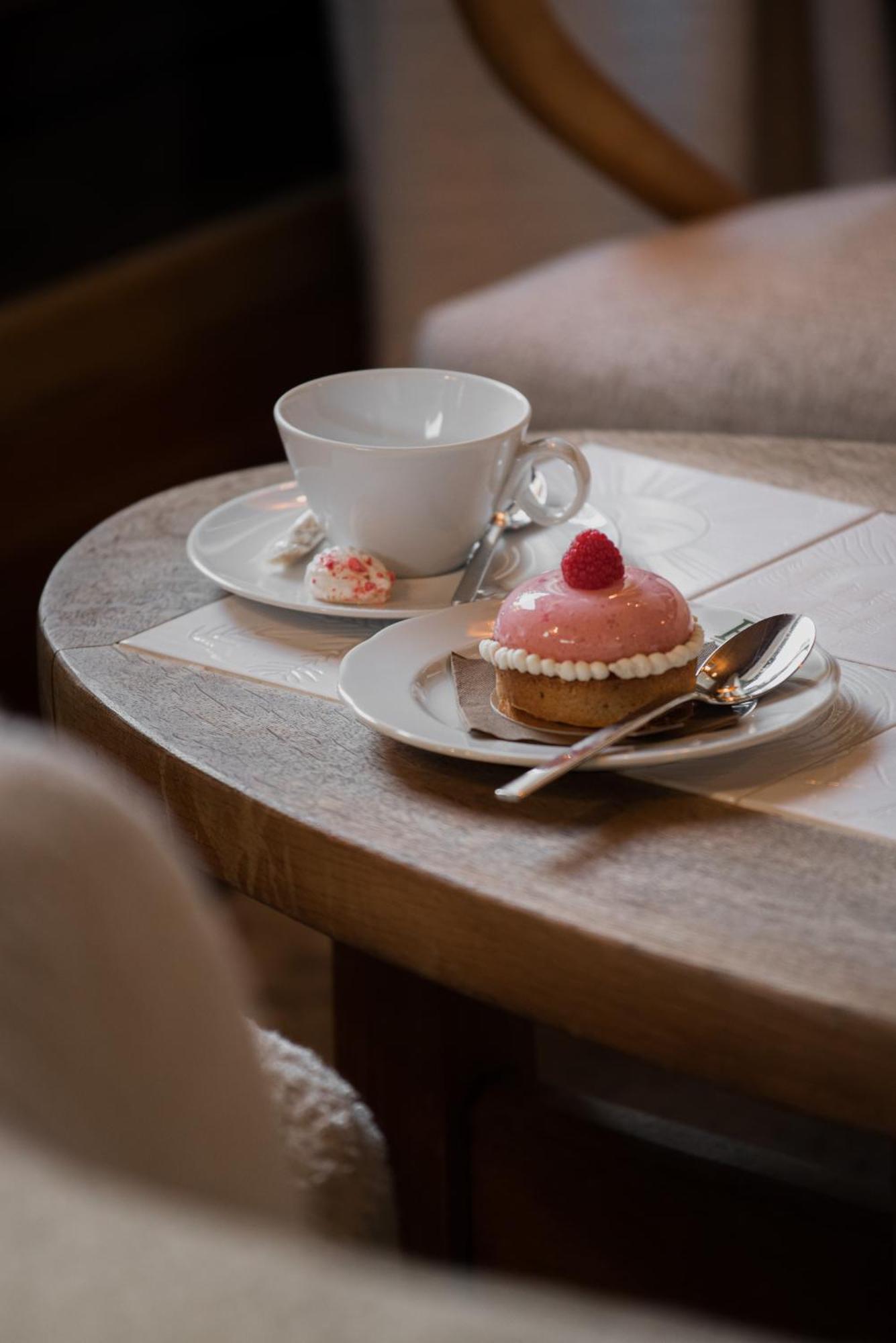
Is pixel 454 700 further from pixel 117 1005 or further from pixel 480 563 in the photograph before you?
pixel 117 1005

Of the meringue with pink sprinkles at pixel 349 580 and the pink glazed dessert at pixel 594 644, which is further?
the meringue with pink sprinkles at pixel 349 580

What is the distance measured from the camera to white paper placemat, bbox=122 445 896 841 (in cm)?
57

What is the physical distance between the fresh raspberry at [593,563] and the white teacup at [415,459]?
0.16 metres

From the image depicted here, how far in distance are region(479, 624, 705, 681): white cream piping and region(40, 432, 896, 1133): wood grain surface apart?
0.04 meters

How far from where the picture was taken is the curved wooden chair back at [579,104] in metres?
1.73

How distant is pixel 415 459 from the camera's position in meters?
0.73

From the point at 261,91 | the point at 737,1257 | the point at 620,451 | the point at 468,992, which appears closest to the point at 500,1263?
the point at 737,1257

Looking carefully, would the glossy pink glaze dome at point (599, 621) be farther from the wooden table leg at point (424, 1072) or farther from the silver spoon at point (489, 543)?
the wooden table leg at point (424, 1072)

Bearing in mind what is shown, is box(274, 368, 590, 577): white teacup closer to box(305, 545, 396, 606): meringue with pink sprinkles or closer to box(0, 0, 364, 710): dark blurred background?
box(305, 545, 396, 606): meringue with pink sprinkles

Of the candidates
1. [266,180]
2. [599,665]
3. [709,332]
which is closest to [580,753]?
[599,665]

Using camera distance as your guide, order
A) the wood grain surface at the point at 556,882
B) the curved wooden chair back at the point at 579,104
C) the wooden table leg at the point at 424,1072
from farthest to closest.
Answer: the curved wooden chair back at the point at 579,104
the wooden table leg at the point at 424,1072
the wood grain surface at the point at 556,882

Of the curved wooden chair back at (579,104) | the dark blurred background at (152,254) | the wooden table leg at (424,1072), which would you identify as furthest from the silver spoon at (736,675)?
the dark blurred background at (152,254)

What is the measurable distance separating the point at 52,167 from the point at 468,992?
5.92 ft

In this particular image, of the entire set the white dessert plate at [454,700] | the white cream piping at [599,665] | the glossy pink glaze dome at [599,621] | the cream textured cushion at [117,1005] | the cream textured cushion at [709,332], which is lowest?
the cream textured cushion at [709,332]
